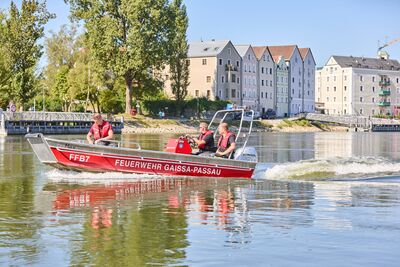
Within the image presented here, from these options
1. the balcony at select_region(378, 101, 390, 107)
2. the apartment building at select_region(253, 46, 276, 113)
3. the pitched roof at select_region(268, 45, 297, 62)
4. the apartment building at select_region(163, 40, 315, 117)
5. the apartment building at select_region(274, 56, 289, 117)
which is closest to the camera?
the apartment building at select_region(163, 40, 315, 117)

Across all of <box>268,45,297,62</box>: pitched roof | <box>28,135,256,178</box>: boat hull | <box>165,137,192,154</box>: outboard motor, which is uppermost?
<box>268,45,297,62</box>: pitched roof

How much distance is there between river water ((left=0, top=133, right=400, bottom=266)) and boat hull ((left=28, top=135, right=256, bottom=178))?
12.7 inches

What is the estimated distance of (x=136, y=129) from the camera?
90000 mm

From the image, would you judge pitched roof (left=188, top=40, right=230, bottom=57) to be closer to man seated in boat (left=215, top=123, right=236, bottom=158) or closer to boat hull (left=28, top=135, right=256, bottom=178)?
man seated in boat (left=215, top=123, right=236, bottom=158)

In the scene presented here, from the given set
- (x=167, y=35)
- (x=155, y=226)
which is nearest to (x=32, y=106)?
(x=167, y=35)

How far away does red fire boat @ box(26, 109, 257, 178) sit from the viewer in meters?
23.5

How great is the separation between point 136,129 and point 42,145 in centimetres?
6621

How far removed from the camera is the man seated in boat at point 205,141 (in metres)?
25.0

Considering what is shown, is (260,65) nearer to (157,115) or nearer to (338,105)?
(338,105)

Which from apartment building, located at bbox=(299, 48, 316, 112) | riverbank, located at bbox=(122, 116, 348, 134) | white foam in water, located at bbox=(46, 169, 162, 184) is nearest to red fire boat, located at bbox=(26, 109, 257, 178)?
white foam in water, located at bbox=(46, 169, 162, 184)

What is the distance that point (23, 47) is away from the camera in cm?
7875

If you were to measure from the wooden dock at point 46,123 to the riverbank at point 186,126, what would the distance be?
406 cm

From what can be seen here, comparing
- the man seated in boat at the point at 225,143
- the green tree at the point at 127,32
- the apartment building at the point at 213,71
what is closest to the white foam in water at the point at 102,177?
the man seated in boat at the point at 225,143

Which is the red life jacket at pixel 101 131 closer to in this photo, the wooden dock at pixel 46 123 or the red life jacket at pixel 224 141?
the red life jacket at pixel 224 141
